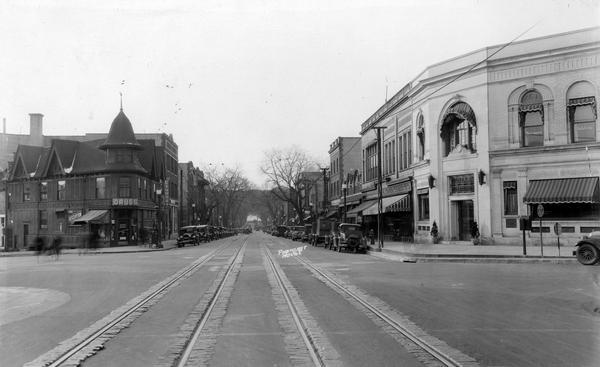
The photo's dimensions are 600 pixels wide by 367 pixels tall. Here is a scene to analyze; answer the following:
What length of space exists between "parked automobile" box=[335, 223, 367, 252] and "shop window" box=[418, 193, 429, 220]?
554 centimetres

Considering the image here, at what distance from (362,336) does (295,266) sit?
47.9ft

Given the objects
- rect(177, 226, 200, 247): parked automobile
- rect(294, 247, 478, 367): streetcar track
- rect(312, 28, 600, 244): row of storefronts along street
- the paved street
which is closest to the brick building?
rect(177, 226, 200, 247): parked automobile

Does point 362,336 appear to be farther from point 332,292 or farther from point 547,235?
point 547,235

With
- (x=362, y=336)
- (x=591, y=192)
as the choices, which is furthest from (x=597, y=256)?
(x=362, y=336)

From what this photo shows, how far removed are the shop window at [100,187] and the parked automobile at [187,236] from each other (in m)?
7.49

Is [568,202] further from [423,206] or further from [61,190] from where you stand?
[61,190]

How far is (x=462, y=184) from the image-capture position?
34.0m

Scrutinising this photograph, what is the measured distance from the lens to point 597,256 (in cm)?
2039

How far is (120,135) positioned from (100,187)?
4793 mm

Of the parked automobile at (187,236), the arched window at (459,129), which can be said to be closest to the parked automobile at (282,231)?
the parked automobile at (187,236)

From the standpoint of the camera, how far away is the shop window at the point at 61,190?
5003 centimetres

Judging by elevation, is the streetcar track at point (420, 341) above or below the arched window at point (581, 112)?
below

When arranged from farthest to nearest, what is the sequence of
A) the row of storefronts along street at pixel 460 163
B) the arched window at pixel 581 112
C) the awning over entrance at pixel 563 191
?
the row of storefronts along street at pixel 460 163 → the arched window at pixel 581 112 → the awning over entrance at pixel 563 191

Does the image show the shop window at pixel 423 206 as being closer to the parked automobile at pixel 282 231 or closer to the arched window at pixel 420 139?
the arched window at pixel 420 139
